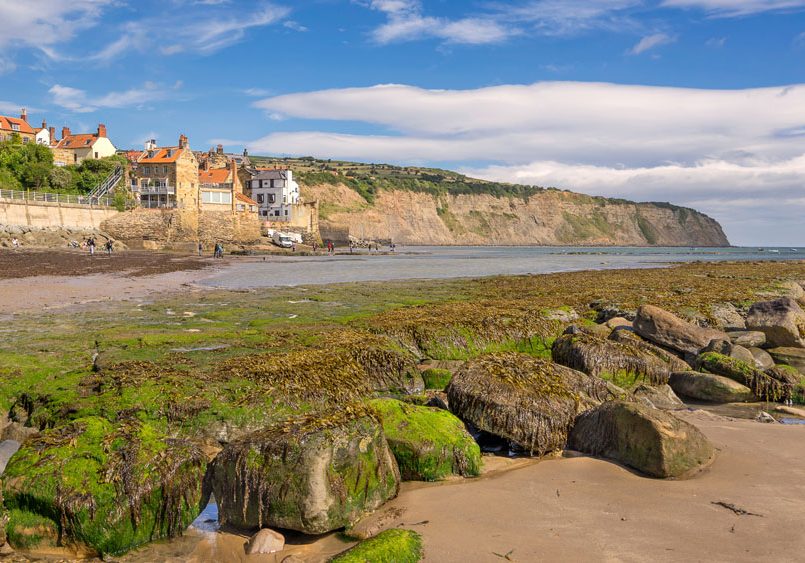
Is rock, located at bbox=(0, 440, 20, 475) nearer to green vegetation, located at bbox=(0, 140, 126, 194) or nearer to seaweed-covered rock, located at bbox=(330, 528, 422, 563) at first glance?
seaweed-covered rock, located at bbox=(330, 528, 422, 563)

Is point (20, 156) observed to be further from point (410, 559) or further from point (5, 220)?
point (410, 559)

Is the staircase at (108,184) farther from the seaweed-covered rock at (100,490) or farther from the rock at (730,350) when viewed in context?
the seaweed-covered rock at (100,490)

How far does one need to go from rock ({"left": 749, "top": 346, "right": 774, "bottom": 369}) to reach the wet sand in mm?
5376

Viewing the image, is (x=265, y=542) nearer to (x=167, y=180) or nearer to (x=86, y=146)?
(x=167, y=180)

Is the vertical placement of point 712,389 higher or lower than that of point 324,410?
lower

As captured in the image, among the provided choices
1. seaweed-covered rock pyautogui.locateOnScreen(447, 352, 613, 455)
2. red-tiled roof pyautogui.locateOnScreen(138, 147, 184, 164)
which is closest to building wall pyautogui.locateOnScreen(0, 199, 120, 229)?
red-tiled roof pyautogui.locateOnScreen(138, 147, 184, 164)

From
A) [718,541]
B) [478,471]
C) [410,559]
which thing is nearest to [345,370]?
[478,471]

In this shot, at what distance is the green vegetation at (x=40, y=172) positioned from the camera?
71125 millimetres

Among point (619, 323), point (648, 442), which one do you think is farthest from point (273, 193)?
point (648, 442)

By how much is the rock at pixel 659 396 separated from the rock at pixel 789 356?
13.5ft

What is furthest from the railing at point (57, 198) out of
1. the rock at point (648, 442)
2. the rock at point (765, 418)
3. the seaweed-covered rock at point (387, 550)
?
the rock at point (765, 418)

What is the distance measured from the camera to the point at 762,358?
1280 centimetres

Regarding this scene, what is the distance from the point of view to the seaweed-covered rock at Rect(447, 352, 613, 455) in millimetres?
7957

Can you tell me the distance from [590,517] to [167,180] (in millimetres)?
80517
